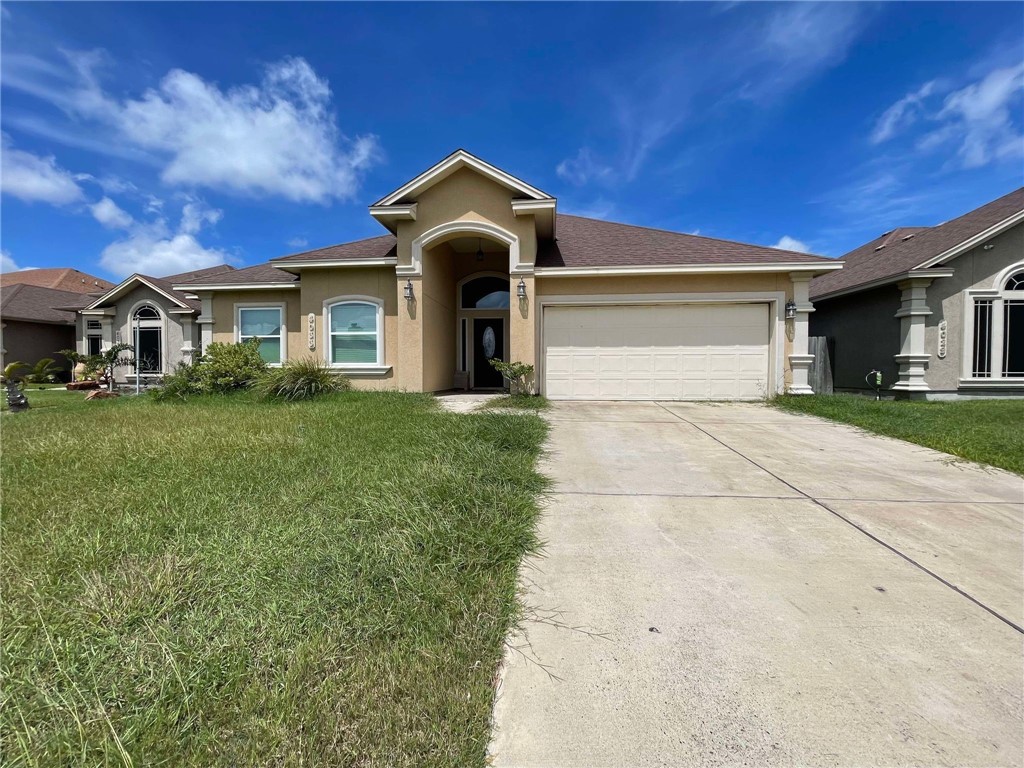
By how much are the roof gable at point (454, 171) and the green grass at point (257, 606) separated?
7.28 m

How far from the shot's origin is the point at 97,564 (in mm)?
2496

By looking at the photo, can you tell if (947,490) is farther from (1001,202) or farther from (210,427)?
(1001,202)

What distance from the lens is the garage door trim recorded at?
32.7 feet

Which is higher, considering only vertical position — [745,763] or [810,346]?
[810,346]

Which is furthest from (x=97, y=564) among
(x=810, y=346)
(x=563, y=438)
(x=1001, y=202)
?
(x=1001, y=202)

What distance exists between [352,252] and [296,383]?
3.99 m

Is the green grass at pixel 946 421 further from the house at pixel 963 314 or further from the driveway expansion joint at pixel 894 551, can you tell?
the driveway expansion joint at pixel 894 551

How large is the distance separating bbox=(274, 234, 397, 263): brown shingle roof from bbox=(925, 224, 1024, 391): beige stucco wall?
13.1 meters

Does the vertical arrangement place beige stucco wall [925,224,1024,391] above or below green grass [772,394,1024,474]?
above

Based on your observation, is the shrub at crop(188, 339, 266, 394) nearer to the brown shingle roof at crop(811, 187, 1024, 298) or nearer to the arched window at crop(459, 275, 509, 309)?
the arched window at crop(459, 275, 509, 309)

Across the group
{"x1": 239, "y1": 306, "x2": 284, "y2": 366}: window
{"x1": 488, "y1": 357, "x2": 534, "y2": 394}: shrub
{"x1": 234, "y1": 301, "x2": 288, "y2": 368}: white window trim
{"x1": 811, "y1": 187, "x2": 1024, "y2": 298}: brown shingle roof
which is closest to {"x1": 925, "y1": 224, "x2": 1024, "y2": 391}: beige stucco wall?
{"x1": 811, "y1": 187, "x2": 1024, "y2": 298}: brown shingle roof

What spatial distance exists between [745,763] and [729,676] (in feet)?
1.34

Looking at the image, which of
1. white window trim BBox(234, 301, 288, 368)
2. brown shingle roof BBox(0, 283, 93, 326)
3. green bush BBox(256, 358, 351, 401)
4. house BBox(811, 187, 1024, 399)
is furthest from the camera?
brown shingle roof BBox(0, 283, 93, 326)

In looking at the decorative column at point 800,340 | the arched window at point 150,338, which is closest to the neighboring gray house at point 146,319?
the arched window at point 150,338
